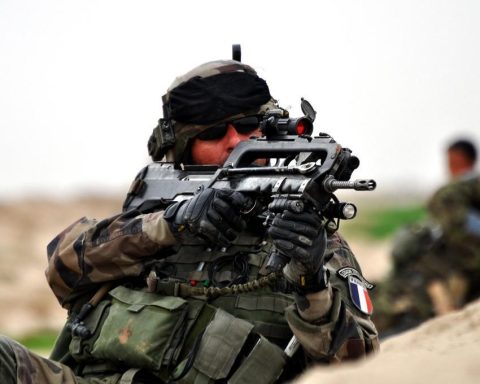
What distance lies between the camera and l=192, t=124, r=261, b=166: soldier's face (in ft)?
15.3

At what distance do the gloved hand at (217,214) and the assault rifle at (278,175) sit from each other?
6 cm

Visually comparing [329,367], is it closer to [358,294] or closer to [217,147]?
[358,294]

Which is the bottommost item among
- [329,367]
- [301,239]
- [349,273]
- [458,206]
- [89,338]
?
[458,206]

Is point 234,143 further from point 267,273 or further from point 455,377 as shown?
point 455,377

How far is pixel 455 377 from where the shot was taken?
2.59m

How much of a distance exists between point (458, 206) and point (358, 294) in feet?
20.7

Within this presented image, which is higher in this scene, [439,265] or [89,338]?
[89,338]

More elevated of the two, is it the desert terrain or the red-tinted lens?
the red-tinted lens

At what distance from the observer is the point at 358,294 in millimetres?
4105

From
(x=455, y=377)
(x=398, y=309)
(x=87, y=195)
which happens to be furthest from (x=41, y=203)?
(x=455, y=377)

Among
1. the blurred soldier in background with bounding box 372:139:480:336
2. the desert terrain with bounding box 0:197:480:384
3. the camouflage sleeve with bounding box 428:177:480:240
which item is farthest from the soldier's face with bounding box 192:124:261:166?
the camouflage sleeve with bounding box 428:177:480:240

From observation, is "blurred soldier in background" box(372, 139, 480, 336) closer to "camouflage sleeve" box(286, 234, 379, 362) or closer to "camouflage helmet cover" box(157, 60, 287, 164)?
"camouflage helmet cover" box(157, 60, 287, 164)

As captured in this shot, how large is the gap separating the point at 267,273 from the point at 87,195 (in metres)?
32.3

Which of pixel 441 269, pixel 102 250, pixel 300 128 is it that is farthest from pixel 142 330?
pixel 441 269
